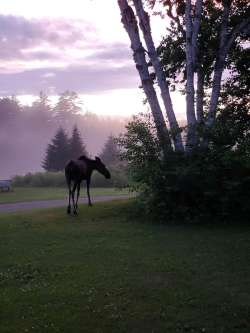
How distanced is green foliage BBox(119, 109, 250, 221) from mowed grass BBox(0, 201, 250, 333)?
1.09 metres

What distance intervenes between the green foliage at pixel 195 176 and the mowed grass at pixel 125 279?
1092mm

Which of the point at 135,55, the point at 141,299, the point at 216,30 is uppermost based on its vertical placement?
the point at 216,30

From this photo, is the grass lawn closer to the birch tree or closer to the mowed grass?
the birch tree

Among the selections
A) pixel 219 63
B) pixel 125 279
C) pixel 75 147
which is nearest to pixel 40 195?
pixel 219 63

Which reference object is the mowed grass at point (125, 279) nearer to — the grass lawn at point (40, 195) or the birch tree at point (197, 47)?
the birch tree at point (197, 47)

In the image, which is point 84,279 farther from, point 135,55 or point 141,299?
point 135,55

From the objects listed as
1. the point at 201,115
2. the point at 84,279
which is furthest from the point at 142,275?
the point at 201,115

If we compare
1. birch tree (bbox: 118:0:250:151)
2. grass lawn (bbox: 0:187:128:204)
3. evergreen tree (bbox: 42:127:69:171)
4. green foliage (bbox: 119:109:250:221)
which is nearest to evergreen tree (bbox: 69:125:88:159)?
evergreen tree (bbox: 42:127:69:171)

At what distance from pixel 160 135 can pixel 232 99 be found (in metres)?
7.01

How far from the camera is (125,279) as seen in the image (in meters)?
8.02

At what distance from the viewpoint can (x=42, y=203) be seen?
71.7 feet

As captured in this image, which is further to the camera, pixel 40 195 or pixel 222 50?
pixel 40 195

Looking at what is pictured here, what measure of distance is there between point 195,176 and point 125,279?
20.8 feet

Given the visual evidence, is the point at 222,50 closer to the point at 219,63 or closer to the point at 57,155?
the point at 219,63
